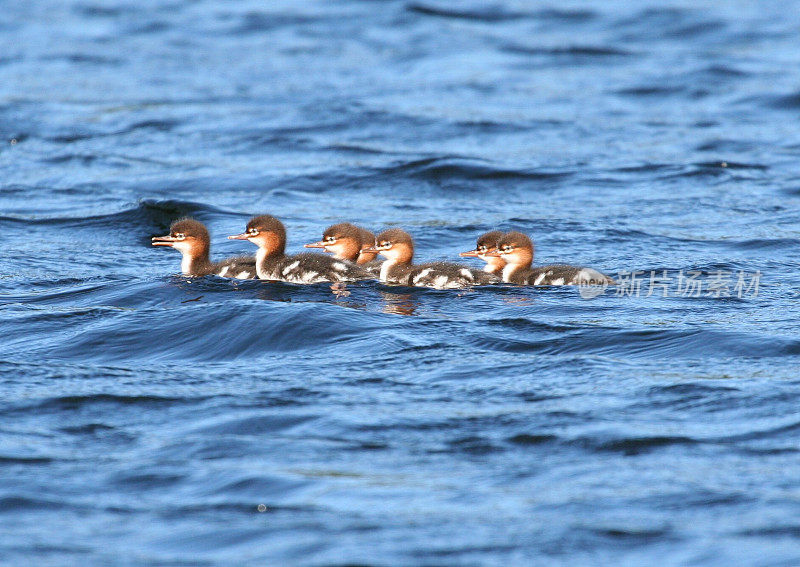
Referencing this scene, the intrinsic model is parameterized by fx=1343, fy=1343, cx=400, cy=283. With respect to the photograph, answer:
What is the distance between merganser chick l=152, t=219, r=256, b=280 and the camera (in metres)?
9.28

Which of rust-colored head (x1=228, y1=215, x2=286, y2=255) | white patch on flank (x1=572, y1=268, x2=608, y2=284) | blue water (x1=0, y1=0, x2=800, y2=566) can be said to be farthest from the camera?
rust-colored head (x1=228, y1=215, x2=286, y2=255)

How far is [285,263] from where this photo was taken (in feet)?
29.9

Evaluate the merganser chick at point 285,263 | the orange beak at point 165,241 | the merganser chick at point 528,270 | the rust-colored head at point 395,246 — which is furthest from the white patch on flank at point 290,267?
the merganser chick at point 528,270

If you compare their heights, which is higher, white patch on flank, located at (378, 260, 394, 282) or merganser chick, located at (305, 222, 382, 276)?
merganser chick, located at (305, 222, 382, 276)

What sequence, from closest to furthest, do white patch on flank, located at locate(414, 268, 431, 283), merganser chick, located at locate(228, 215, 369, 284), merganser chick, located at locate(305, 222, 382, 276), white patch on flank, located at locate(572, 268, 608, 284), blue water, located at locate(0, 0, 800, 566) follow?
blue water, located at locate(0, 0, 800, 566) < white patch on flank, located at locate(572, 268, 608, 284) < white patch on flank, located at locate(414, 268, 431, 283) < merganser chick, located at locate(228, 215, 369, 284) < merganser chick, located at locate(305, 222, 382, 276)

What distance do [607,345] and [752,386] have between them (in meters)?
1.02

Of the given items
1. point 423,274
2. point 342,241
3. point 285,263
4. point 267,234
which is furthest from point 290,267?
point 423,274

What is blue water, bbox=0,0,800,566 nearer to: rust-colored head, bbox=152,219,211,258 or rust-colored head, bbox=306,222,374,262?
rust-colored head, bbox=152,219,211,258

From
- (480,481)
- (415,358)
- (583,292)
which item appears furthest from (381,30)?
(480,481)

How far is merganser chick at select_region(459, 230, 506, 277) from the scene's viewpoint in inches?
355

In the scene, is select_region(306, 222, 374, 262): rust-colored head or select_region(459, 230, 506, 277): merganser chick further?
select_region(306, 222, 374, 262): rust-colored head

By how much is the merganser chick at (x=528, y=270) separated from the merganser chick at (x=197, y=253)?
1.72m

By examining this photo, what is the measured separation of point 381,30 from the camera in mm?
20734

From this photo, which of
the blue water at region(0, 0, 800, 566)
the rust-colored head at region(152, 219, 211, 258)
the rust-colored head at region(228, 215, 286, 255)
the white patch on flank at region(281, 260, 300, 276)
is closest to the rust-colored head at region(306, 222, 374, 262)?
the rust-colored head at region(228, 215, 286, 255)
